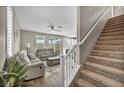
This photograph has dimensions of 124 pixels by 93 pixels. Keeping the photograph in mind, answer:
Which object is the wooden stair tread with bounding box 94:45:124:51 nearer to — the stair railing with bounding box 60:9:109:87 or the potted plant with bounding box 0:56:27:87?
the stair railing with bounding box 60:9:109:87

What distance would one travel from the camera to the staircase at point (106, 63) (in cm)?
226

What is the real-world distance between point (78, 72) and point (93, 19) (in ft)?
4.61

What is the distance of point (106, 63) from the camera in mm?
2678

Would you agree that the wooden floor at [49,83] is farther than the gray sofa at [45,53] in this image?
No

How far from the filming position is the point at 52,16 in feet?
10.4

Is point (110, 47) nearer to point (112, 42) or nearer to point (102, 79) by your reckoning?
point (112, 42)

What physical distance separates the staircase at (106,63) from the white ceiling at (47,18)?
92cm

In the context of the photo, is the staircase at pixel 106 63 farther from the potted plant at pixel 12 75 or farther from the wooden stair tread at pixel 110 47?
the potted plant at pixel 12 75

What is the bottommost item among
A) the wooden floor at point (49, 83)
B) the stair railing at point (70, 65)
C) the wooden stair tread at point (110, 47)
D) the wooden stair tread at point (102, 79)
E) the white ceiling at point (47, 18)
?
the wooden floor at point (49, 83)

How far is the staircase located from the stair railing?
0.50 feet

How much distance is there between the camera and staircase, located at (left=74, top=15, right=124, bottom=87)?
226 centimetres

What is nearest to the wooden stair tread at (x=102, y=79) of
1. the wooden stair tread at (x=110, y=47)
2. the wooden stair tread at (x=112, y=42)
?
the wooden stair tread at (x=110, y=47)
